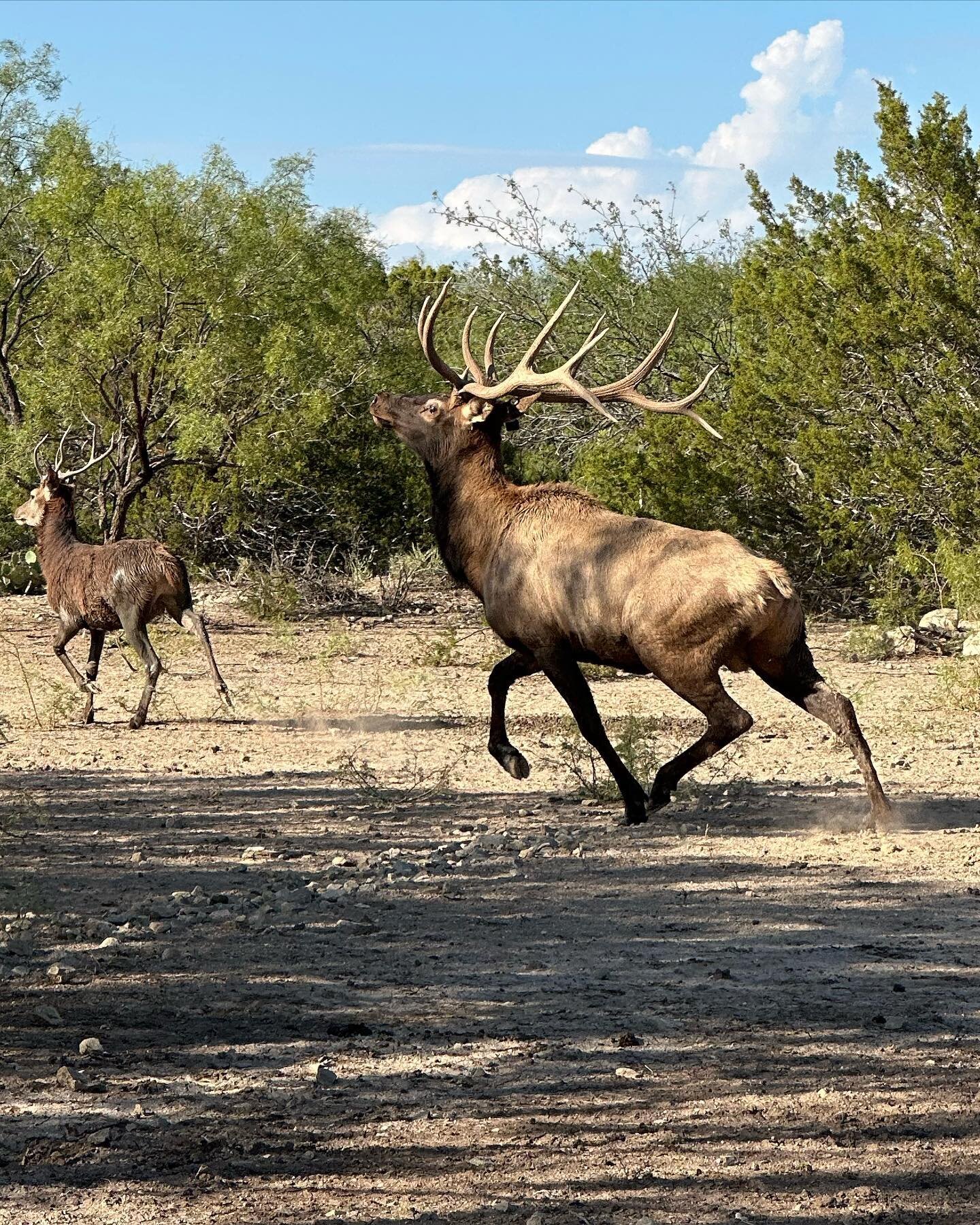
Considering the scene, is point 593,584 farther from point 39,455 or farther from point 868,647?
point 39,455

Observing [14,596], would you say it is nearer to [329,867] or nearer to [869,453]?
[869,453]

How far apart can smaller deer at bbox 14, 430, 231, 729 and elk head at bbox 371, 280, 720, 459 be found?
11.0 ft

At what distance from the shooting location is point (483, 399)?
32.1 feet

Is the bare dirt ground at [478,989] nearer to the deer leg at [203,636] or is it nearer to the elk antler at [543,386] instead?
the deer leg at [203,636]

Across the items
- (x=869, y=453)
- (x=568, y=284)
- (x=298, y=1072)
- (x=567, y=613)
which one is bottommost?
(x=298, y=1072)

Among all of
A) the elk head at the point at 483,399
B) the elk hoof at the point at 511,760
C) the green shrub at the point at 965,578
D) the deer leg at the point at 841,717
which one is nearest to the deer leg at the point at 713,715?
the deer leg at the point at 841,717

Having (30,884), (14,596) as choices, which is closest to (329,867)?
(30,884)

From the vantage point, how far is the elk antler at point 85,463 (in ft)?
47.6

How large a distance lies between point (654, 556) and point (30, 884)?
3.41 metres

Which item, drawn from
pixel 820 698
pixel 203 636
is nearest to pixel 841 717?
pixel 820 698

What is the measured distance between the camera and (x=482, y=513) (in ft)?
31.3

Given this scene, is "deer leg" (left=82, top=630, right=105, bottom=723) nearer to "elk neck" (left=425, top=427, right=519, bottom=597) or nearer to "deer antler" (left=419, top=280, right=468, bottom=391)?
"elk neck" (left=425, top=427, right=519, bottom=597)

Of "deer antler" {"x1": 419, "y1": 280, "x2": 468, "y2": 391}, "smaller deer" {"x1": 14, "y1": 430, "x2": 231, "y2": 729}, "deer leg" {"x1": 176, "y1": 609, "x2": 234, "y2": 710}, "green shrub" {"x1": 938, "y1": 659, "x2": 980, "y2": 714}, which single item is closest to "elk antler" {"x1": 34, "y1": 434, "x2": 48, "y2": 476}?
"smaller deer" {"x1": 14, "y1": 430, "x2": 231, "y2": 729}

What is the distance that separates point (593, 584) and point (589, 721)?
0.75 m
